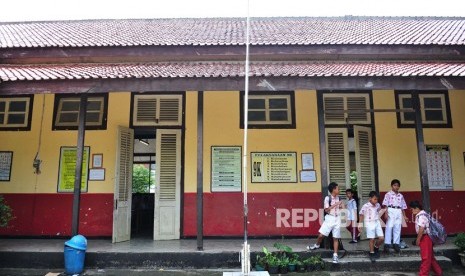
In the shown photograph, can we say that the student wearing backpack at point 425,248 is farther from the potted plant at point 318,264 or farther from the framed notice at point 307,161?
the framed notice at point 307,161

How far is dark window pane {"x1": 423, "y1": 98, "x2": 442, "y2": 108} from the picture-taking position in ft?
30.0

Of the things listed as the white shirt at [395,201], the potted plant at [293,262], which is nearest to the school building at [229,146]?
the white shirt at [395,201]

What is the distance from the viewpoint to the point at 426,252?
6.20 m

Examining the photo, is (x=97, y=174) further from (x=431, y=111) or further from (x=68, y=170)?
(x=431, y=111)

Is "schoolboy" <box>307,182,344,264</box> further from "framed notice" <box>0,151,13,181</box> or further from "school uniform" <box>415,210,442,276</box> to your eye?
"framed notice" <box>0,151,13,181</box>

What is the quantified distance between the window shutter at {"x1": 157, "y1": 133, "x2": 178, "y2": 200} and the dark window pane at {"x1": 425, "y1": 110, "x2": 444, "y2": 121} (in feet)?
20.3

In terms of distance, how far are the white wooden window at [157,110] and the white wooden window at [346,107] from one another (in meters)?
3.70

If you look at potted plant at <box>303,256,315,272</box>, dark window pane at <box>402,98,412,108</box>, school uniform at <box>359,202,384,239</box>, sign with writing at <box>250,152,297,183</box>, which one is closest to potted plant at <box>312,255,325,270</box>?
potted plant at <box>303,256,315,272</box>

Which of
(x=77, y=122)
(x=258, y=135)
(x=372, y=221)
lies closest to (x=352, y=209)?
(x=372, y=221)

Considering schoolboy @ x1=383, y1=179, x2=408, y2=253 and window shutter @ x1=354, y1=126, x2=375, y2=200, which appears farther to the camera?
window shutter @ x1=354, y1=126, x2=375, y2=200

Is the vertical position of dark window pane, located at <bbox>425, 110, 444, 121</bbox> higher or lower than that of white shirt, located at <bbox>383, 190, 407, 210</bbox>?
higher

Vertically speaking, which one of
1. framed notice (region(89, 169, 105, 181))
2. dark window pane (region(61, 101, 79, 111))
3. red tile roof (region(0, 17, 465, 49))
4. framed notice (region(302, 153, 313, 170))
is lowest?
framed notice (region(89, 169, 105, 181))

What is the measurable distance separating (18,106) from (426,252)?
952 centimetres

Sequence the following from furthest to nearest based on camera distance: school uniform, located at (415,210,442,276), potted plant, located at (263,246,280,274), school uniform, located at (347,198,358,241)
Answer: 1. school uniform, located at (347,198,358,241)
2. potted plant, located at (263,246,280,274)
3. school uniform, located at (415,210,442,276)
